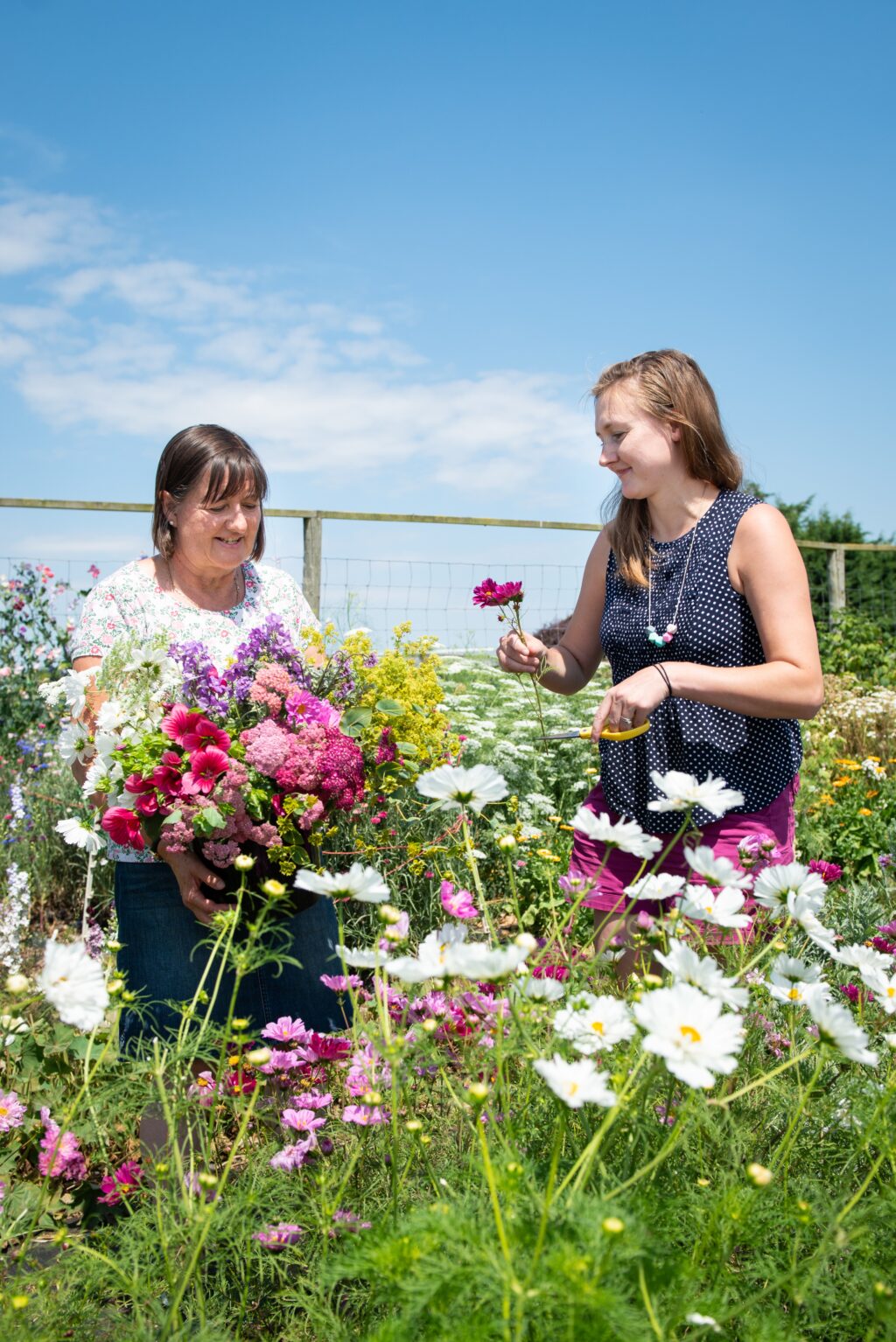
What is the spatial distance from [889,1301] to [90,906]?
335cm

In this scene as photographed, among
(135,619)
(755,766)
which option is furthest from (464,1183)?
(135,619)

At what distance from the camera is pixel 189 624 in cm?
224

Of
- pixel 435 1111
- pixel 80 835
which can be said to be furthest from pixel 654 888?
pixel 80 835

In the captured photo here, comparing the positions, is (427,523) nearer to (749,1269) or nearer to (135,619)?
(135,619)

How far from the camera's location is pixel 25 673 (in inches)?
224

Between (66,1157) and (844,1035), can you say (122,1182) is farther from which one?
(844,1035)

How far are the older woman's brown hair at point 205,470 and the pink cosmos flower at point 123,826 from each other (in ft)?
2.46

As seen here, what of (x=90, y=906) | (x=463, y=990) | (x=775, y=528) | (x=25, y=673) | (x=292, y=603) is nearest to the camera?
(x=463, y=990)

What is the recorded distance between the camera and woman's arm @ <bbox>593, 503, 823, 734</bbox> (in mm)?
1861

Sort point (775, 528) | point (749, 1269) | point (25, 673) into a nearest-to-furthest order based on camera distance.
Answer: point (749, 1269)
point (775, 528)
point (25, 673)

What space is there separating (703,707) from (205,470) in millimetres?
1228

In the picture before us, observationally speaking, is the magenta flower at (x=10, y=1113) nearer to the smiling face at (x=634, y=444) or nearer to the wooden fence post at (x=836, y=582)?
the smiling face at (x=634, y=444)

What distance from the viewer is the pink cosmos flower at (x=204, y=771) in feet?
5.42

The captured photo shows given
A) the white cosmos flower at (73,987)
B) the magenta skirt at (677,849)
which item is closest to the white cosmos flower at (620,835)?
the white cosmos flower at (73,987)
